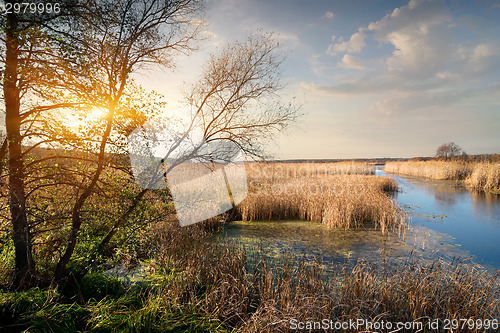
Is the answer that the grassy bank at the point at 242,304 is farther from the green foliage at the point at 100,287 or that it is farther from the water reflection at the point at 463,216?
the water reflection at the point at 463,216

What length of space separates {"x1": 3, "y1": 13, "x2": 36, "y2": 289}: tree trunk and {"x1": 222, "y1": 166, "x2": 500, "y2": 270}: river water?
12.3 ft

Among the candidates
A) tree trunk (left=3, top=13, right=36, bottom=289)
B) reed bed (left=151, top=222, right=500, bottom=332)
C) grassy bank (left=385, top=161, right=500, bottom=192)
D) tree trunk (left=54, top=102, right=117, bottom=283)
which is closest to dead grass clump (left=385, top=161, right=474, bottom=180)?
grassy bank (left=385, top=161, right=500, bottom=192)

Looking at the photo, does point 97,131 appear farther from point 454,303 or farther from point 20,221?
point 454,303

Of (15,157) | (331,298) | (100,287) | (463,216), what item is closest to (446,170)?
(463,216)

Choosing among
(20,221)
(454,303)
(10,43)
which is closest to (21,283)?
(20,221)

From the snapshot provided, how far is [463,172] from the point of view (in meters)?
24.3

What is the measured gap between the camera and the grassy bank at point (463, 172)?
17.9m

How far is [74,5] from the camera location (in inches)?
135

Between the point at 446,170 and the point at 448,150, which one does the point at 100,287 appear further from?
the point at 448,150

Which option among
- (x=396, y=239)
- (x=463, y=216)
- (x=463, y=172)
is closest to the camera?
(x=396, y=239)

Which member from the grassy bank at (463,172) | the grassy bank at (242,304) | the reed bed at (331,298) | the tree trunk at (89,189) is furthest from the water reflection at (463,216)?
the tree trunk at (89,189)

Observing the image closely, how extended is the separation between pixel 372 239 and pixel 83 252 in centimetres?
756

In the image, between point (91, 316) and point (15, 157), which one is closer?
point (91, 316)

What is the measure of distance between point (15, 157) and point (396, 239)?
917 centimetres
